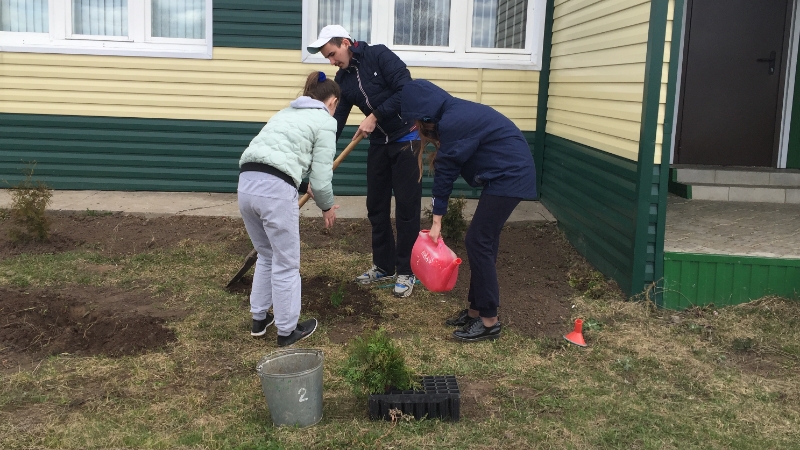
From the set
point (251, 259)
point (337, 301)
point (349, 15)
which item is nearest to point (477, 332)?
point (337, 301)

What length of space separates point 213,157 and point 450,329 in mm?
4525

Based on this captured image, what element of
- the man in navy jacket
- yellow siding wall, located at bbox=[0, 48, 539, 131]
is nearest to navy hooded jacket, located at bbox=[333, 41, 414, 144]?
the man in navy jacket

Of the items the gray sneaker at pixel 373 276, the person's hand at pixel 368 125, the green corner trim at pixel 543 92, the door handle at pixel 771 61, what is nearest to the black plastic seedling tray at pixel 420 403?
the person's hand at pixel 368 125

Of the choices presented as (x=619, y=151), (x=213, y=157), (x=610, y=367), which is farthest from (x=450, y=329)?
(x=213, y=157)

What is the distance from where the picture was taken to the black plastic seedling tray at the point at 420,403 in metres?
3.64

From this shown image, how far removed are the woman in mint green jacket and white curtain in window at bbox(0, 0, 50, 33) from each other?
5.33 m

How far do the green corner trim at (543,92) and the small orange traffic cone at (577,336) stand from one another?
3904mm

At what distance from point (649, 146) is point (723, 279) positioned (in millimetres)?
1108

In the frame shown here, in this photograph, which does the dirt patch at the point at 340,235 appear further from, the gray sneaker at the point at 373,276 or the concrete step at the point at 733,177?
the concrete step at the point at 733,177

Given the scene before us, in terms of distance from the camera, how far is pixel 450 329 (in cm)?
502

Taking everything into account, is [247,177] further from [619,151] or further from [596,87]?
[596,87]

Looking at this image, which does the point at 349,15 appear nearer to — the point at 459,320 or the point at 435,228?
the point at 435,228

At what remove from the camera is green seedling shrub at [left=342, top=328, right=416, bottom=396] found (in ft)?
11.9

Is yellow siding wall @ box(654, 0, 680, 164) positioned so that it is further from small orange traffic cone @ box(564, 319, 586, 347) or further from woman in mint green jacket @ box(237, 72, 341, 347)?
woman in mint green jacket @ box(237, 72, 341, 347)
